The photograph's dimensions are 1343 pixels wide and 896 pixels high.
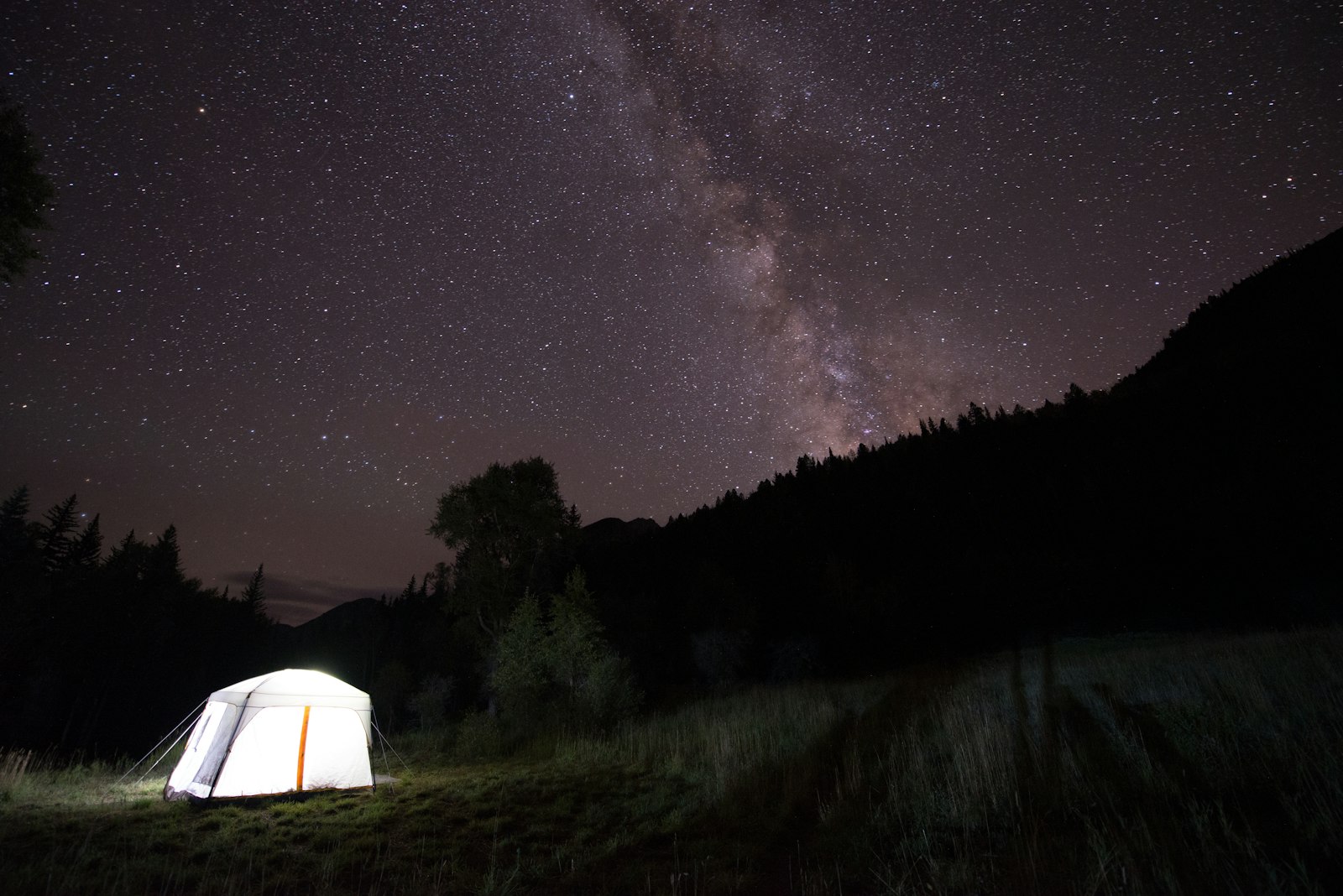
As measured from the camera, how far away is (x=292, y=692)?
11.1 meters

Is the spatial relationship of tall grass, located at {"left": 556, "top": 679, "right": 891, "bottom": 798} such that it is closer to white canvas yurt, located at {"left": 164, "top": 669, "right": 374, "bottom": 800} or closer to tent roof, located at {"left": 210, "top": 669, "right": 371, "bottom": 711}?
white canvas yurt, located at {"left": 164, "top": 669, "right": 374, "bottom": 800}

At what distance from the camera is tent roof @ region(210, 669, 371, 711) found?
10.6m

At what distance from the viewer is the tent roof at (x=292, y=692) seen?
10.6 meters

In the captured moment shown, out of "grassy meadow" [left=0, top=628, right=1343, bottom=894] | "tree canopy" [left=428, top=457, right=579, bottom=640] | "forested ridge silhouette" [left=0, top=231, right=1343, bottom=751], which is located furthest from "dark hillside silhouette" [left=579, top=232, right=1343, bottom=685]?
"grassy meadow" [left=0, top=628, right=1343, bottom=894]

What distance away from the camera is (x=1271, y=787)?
493 cm

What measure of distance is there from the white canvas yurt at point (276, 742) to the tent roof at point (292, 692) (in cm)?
2

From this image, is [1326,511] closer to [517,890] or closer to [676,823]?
[676,823]

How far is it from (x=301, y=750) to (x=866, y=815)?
431 inches

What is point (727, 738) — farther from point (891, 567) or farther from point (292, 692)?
point (891, 567)

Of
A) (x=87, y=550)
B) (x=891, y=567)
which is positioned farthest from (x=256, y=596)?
(x=891, y=567)

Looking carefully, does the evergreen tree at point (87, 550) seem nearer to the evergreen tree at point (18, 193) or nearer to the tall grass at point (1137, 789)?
the evergreen tree at point (18, 193)

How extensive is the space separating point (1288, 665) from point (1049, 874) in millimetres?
6770

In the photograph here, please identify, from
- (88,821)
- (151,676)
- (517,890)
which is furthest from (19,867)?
(151,676)

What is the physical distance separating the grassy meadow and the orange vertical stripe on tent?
20.7 inches
